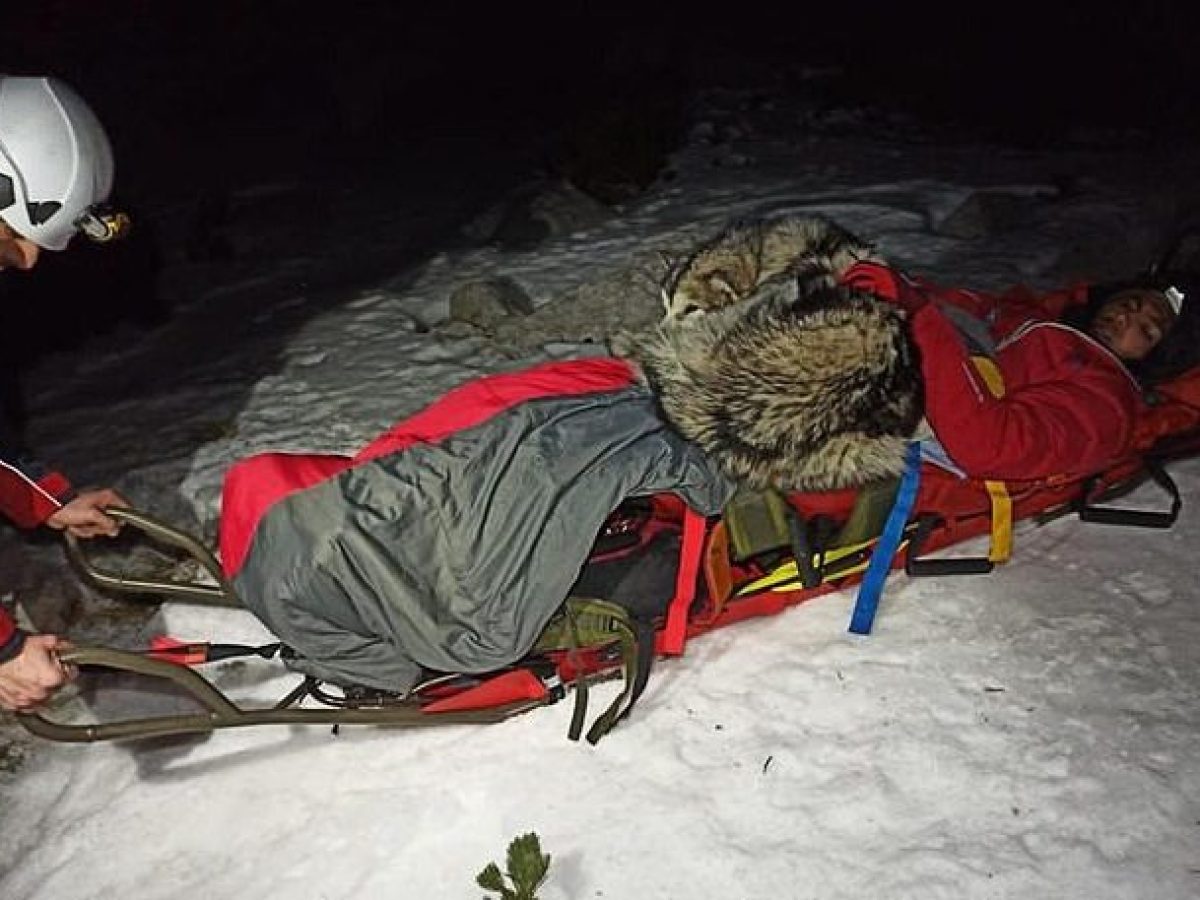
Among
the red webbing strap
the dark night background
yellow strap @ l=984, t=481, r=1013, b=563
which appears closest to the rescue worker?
the red webbing strap

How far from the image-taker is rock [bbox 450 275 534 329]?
5.05 meters

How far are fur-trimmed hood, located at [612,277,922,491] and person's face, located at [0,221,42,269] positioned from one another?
1468 mm

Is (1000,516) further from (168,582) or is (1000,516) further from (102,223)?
(102,223)

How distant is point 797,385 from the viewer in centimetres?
234

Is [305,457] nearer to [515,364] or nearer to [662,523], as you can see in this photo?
[662,523]

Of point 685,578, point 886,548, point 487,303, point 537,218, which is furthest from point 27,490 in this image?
point 537,218

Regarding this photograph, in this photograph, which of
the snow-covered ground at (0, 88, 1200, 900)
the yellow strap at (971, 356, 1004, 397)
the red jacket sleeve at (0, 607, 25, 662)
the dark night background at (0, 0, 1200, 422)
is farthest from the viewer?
the dark night background at (0, 0, 1200, 422)

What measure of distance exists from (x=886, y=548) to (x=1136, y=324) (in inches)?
43.1

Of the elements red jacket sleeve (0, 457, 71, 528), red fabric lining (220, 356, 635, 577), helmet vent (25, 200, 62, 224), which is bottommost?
red jacket sleeve (0, 457, 71, 528)

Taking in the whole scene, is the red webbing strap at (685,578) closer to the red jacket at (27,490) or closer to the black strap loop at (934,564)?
the black strap loop at (934,564)

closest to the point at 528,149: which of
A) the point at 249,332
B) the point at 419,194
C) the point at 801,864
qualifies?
the point at 419,194

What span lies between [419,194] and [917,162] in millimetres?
3415

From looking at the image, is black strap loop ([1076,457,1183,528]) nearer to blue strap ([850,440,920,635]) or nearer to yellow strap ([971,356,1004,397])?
yellow strap ([971,356,1004,397])

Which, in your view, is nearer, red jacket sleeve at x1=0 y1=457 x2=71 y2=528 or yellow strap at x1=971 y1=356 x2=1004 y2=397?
red jacket sleeve at x1=0 y1=457 x2=71 y2=528
